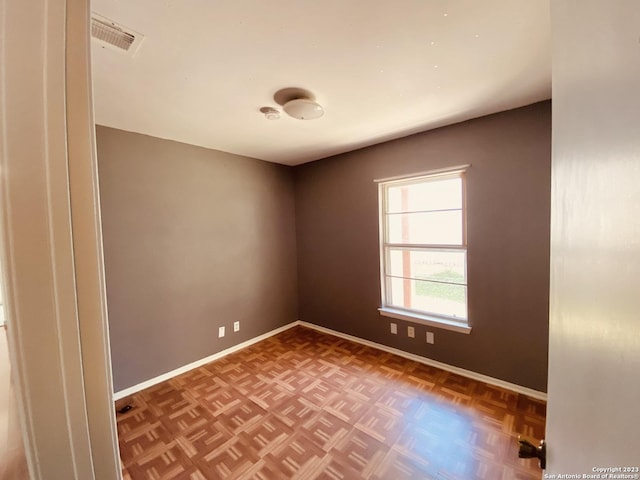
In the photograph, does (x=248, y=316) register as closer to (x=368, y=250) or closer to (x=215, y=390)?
(x=215, y=390)

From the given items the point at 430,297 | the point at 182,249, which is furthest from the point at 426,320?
the point at 182,249

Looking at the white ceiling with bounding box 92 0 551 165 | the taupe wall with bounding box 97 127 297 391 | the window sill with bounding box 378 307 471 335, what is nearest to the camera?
the white ceiling with bounding box 92 0 551 165

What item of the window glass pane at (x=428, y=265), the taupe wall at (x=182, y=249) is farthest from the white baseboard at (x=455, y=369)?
the taupe wall at (x=182, y=249)

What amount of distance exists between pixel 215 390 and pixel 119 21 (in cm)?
270

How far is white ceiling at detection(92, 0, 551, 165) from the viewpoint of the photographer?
1116 mm

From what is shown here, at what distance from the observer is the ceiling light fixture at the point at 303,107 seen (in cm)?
176

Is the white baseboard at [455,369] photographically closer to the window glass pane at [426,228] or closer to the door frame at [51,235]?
the window glass pane at [426,228]

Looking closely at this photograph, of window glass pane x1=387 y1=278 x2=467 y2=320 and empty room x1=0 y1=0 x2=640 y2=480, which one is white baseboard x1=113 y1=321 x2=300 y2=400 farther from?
window glass pane x1=387 y1=278 x2=467 y2=320

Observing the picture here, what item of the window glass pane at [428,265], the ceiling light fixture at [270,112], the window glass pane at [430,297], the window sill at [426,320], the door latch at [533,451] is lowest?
the window sill at [426,320]

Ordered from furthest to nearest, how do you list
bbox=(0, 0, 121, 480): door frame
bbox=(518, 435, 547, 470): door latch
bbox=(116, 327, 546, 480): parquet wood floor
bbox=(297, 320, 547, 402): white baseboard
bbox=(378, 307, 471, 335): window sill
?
bbox=(378, 307, 471, 335): window sill
bbox=(297, 320, 547, 402): white baseboard
bbox=(116, 327, 546, 480): parquet wood floor
bbox=(518, 435, 547, 470): door latch
bbox=(0, 0, 121, 480): door frame

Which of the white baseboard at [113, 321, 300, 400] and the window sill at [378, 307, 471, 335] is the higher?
the window sill at [378, 307, 471, 335]

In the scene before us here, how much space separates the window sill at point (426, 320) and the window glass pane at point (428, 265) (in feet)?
1.35

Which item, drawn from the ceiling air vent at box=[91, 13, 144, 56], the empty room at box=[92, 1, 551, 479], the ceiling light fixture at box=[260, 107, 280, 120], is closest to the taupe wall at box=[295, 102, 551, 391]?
the empty room at box=[92, 1, 551, 479]

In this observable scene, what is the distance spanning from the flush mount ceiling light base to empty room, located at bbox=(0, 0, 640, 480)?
0.08 feet
